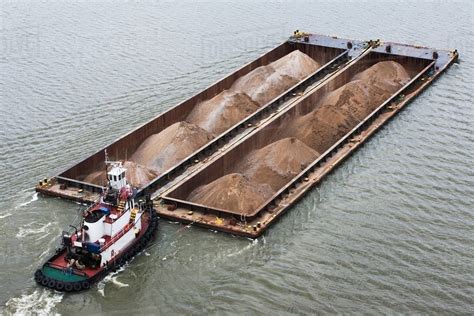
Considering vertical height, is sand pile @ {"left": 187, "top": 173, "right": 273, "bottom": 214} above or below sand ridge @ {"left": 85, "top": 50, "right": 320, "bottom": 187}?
below

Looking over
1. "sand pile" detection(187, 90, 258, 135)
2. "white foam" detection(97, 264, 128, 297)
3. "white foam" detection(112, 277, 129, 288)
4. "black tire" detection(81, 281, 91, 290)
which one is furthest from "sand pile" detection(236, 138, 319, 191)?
"black tire" detection(81, 281, 91, 290)

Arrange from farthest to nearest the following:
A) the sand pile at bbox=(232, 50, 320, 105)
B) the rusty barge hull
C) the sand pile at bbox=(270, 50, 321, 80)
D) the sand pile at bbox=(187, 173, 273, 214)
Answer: the sand pile at bbox=(270, 50, 321, 80)
the sand pile at bbox=(232, 50, 320, 105)
the rusty barge hull
the sand pile at bbox=(187, 173, 273, 214)

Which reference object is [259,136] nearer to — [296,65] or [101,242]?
[296,65]

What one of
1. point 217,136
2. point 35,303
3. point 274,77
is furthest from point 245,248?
point 274,77

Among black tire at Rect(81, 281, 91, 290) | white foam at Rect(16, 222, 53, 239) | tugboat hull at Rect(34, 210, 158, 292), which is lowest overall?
black tire at Rect(81, 281, 91, 290)

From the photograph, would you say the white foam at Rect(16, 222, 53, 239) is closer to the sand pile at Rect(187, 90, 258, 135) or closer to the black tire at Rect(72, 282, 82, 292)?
the black tire at Rect(72, 282, 82, 292)

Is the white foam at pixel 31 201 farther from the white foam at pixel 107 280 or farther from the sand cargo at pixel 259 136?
the white foam at pixel 107 280
